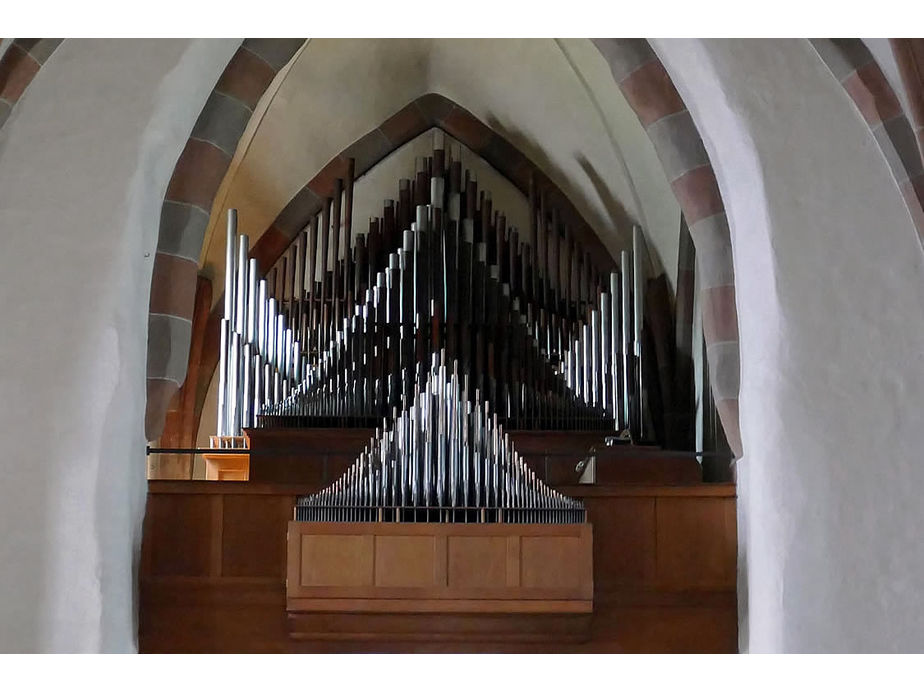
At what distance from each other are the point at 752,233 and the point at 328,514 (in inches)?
121

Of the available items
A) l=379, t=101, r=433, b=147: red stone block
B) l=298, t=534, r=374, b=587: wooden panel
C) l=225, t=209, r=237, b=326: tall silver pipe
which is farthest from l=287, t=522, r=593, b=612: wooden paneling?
l=379, t=101, r=433, b=147: red stone block

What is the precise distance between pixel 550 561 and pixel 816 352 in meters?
2.02

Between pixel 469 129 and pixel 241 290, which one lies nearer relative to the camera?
pixel 241 290

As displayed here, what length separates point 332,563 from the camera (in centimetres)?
871

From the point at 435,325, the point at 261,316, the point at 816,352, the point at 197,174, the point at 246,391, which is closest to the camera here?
the point at 816,352

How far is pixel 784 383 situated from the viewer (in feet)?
27.2

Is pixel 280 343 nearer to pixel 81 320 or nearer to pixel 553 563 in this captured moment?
pixel 81 320

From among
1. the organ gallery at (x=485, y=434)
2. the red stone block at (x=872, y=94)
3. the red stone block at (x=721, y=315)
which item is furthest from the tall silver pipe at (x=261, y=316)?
the red stone block at (x=872, y=94)

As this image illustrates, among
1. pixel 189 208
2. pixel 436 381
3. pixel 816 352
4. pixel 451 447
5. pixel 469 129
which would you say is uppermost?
pixel 469 129

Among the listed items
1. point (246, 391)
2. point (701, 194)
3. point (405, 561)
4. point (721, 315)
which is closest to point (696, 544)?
point (721, 315)

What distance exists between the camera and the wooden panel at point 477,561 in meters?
8.71

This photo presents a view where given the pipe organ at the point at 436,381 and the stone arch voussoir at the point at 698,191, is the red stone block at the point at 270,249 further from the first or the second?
the stone arch voussoir at the point at 698,191

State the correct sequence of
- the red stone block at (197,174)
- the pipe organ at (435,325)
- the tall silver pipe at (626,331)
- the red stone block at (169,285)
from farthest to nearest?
1. the pipe organ at (435,325)
2. the tall silver pipe at (626,331)
3. the red stone block at (197,174)
4. the red stone block at (169,285)

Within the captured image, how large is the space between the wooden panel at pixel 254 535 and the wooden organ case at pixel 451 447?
0.05 feet
